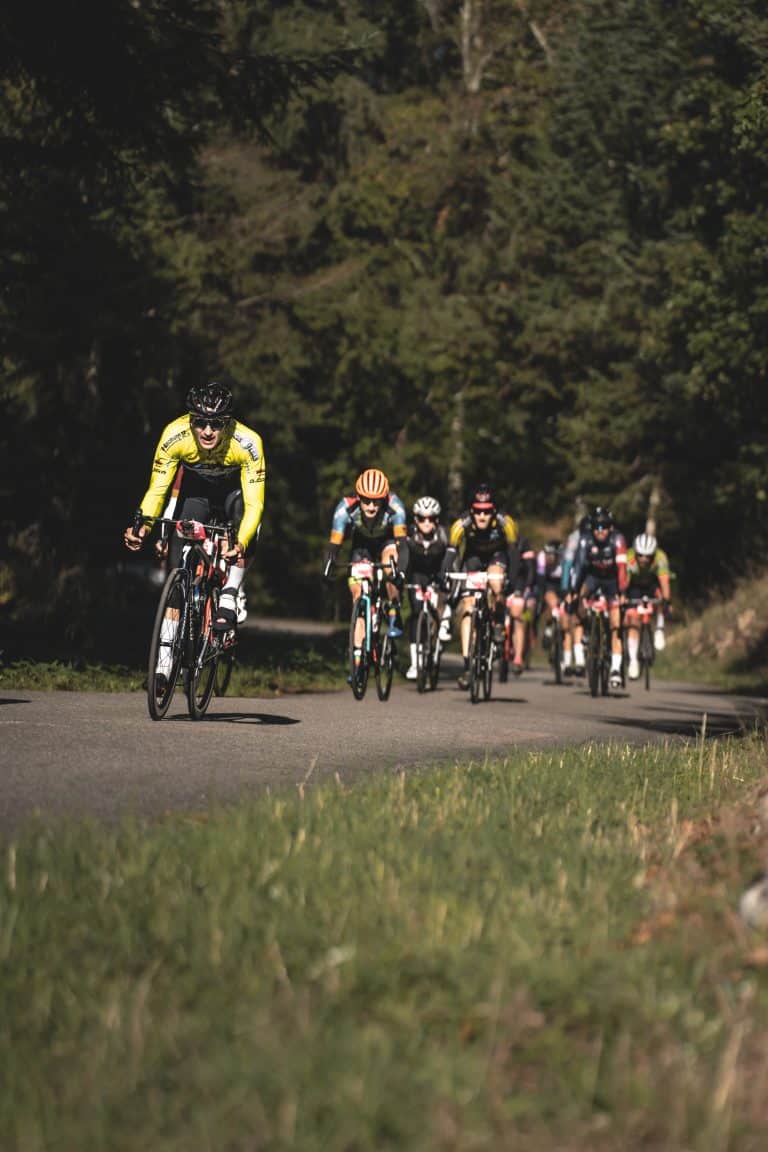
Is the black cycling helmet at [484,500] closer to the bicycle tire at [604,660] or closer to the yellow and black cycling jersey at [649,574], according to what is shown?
the bicycle tire at [604,660]

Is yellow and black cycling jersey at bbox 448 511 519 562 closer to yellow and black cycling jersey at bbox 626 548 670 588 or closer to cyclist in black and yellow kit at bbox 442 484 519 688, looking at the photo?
cyclist in black and yellow kit at bbox 442 484 519 688

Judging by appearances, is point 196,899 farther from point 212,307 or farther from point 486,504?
point 212,307

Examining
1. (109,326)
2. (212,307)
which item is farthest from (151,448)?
(212,307)

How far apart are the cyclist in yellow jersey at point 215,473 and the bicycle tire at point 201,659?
0.31 feet

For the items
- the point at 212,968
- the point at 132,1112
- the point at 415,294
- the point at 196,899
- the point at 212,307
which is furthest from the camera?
the point at 415,294

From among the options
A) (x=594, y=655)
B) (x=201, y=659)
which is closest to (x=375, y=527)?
(x=594, y=655)

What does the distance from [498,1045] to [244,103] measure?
1532 centimetres

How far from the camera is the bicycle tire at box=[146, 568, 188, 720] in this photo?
11.5 m

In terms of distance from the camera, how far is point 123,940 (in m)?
5.27

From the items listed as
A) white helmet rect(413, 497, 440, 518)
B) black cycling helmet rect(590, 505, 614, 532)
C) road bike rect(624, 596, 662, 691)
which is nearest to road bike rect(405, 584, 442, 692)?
white helmet rect(413, 497, 440, 518)

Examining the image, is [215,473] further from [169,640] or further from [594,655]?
[594,655]

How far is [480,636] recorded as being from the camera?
18844 millimetres

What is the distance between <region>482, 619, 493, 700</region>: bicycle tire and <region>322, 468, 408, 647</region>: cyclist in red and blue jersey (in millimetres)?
1342

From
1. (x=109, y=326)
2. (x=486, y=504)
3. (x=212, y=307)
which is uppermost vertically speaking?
(x=212, y=307)
